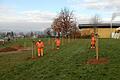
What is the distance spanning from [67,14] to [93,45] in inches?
2169

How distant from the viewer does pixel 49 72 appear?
16562 millimetres

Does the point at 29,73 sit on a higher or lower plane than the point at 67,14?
lower

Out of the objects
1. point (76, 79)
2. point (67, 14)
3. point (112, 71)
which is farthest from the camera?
point (67, 14)

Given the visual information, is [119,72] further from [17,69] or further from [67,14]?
[67,14]

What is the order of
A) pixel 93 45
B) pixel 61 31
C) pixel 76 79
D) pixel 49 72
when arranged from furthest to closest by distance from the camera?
pixel 61 31, pixel 93 45, pixel 49 72, pixel 76 79

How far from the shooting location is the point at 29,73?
666 inches

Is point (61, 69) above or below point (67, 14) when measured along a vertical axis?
below

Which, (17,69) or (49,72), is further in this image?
(17,69)

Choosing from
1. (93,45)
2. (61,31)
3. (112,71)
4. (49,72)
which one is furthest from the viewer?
(61,31)

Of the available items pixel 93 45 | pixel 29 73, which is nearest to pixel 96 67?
pixel 29 73

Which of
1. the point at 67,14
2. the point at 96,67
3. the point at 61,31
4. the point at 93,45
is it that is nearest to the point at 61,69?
the point at 96,67

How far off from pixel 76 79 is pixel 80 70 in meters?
2.16

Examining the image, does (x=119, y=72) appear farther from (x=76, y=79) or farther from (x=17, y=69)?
(x=17, y=69)

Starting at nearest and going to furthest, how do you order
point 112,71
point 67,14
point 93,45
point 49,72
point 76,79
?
1. point 76,79
2. point 112,71
3. point 49,72
4. point 93,45
5. point 67,14
